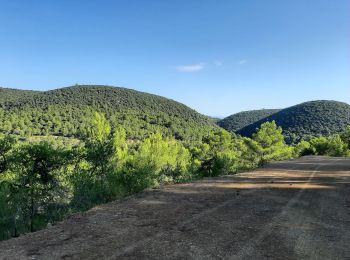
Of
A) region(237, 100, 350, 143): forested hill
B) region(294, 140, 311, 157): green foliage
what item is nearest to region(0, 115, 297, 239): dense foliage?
region(294, 140, 311, 157): green foliage

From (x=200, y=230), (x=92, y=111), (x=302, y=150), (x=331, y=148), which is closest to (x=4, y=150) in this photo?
(x=200, y=230)

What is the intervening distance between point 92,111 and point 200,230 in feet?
441

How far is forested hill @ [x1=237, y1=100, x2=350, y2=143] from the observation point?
500 ft

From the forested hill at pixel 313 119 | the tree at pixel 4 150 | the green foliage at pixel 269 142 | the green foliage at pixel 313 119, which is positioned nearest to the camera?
the tree at pixel 4 150

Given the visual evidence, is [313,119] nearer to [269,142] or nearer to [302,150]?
[302,150]

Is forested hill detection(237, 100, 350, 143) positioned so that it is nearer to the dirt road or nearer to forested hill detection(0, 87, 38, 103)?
forested hill detection(0, 87, 38, 103)

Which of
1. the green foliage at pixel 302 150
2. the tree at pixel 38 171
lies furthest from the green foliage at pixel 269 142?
the tree at pixel 38 171

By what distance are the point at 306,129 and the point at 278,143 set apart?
9612 centimetres

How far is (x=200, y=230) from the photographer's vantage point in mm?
7973

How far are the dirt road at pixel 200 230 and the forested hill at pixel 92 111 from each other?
103 m

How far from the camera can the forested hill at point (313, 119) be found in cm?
15250

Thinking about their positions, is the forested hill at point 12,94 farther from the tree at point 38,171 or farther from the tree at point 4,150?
the tree at point 38,171

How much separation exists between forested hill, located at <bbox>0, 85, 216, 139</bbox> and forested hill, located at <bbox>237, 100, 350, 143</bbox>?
34.8 meters

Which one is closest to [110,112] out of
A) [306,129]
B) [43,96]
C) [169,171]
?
[43,96]
